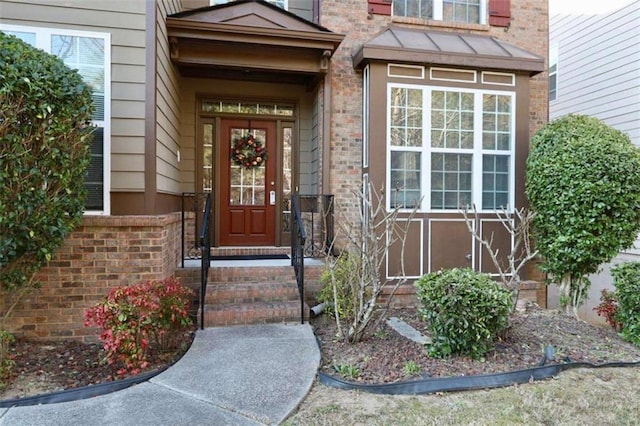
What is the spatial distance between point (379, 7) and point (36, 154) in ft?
17.1

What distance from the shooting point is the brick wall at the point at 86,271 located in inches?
160

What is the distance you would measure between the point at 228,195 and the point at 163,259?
255 centimetres

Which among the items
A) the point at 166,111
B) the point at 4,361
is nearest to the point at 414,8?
the point at 166,111

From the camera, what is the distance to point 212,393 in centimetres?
302

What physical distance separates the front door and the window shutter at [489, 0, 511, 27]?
4.04 m

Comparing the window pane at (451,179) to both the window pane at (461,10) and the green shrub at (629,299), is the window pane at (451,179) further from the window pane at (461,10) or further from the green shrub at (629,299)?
the window pane at (461,10)

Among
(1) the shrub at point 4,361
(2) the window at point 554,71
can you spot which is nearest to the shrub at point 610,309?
(1) the shrub at point 4,361

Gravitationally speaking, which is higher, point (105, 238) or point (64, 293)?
point (105, 238)

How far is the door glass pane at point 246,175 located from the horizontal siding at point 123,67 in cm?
258

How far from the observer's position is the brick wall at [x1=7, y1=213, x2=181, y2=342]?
13.4ft

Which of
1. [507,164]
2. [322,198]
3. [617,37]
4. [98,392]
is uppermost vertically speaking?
[617,37]

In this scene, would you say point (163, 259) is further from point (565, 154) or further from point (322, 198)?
point (565, 154)

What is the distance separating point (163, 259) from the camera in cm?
439

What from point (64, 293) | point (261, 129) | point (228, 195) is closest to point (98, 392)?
point (64, 293)
